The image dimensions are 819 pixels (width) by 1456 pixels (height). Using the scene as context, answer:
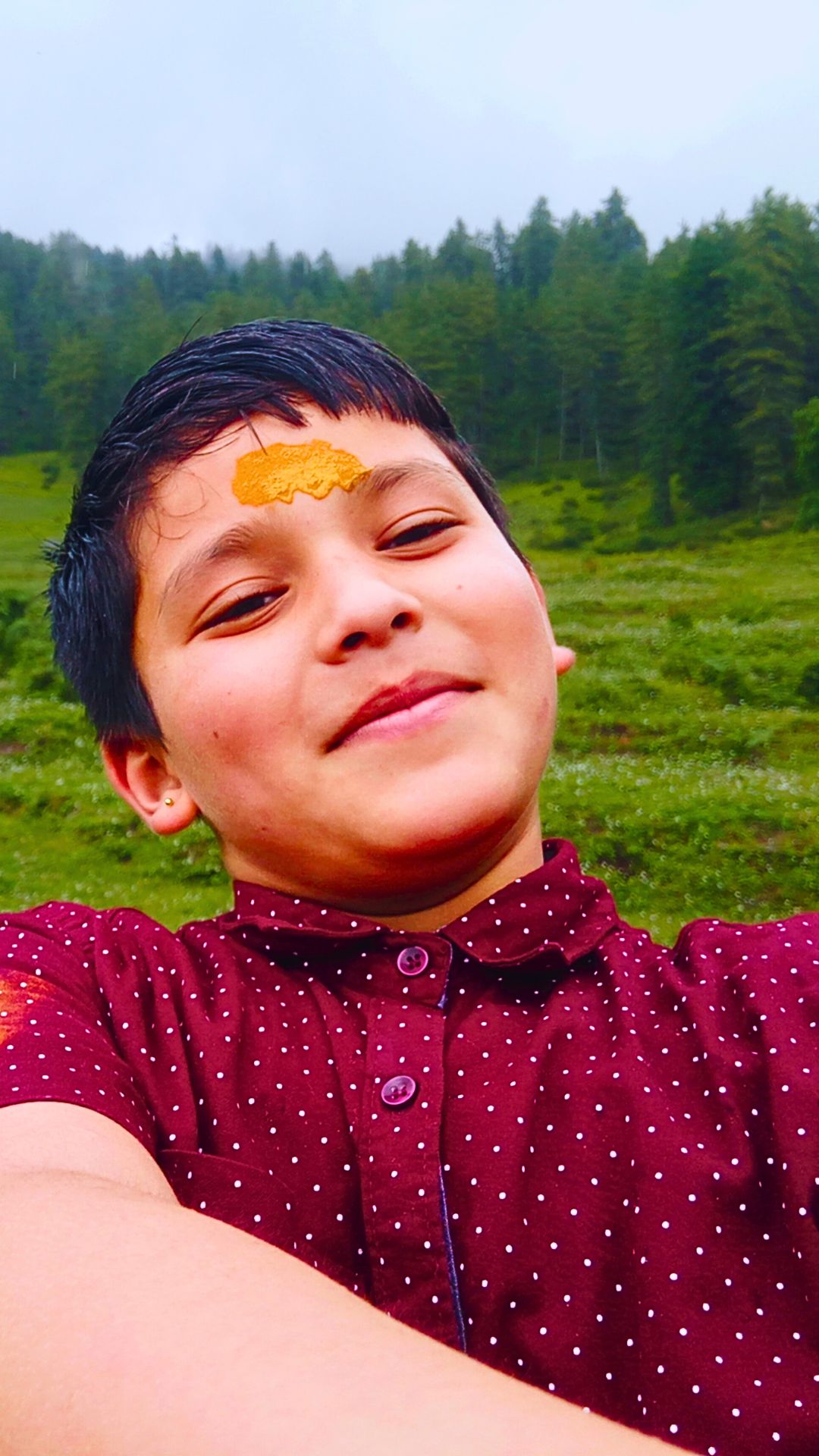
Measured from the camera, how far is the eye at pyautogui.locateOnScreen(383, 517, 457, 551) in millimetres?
977

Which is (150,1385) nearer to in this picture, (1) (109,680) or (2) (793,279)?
(1) (109,680)

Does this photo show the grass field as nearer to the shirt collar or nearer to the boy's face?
Result: the boy's face

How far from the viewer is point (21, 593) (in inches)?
234

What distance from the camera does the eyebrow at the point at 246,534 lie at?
0.93 m

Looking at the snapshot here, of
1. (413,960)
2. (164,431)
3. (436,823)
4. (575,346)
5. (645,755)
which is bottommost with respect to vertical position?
(645,755)

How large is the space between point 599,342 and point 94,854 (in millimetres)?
6148

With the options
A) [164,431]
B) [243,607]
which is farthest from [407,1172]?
[164,431]

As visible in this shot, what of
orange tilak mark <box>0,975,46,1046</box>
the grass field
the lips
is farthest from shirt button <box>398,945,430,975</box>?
the grass field

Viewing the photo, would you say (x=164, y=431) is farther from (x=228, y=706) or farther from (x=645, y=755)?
(x=645, y=755)

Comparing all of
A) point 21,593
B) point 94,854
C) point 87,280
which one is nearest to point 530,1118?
point 94,854

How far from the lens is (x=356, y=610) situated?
856mm

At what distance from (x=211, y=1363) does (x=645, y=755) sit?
3.66m

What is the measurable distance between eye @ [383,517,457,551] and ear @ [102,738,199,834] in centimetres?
34

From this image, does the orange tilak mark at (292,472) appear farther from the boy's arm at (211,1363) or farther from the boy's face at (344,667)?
the boy's arm at (211,1363)
